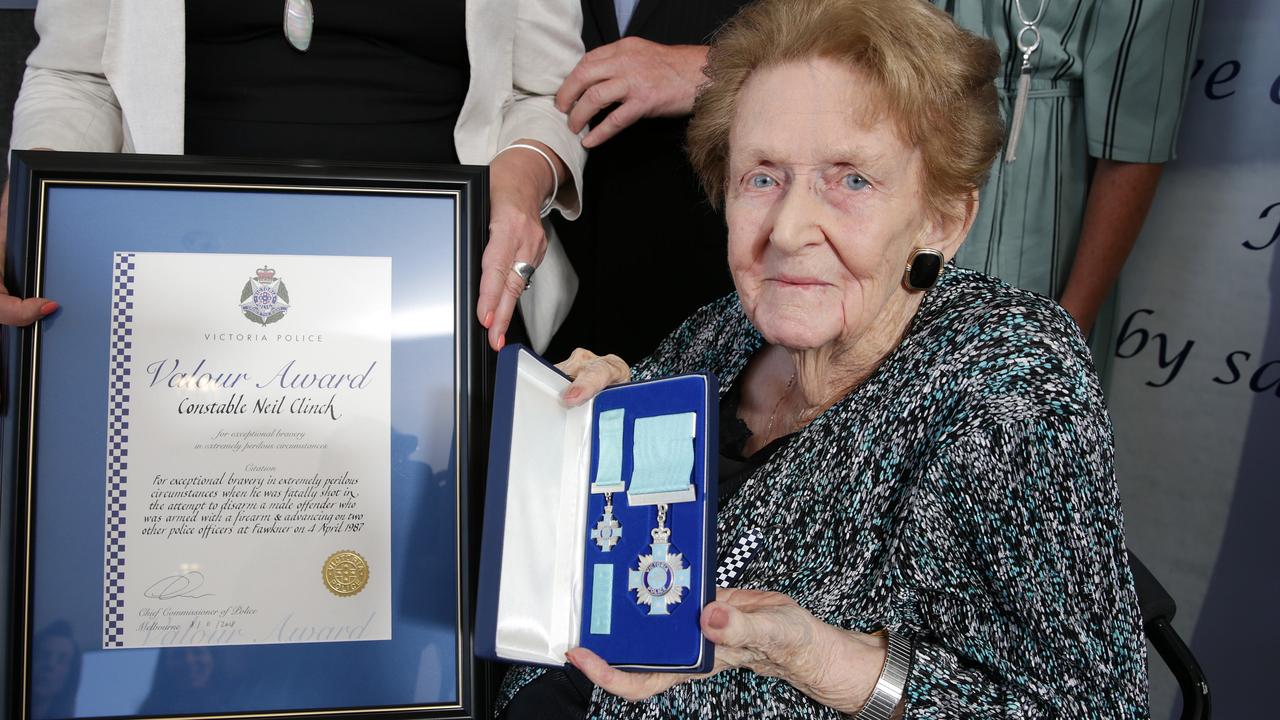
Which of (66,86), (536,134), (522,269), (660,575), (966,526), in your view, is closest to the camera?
(660,575)

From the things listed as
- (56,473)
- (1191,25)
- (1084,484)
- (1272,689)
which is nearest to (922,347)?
(1084,484)

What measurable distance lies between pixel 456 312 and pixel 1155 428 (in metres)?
1.96

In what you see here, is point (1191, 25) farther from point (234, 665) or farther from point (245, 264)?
point (234, 665)

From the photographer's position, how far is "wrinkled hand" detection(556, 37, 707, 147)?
1.67 metres

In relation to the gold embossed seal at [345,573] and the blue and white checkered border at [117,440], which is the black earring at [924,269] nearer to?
the gold embossed seal at [345,573]

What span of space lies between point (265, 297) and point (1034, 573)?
0.96 m

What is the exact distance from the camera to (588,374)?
50.8 inches

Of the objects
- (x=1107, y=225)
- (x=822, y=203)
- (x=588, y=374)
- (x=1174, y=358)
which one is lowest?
(x=588, y=374)

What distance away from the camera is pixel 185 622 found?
1.15m

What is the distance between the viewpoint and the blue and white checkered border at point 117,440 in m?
1.14

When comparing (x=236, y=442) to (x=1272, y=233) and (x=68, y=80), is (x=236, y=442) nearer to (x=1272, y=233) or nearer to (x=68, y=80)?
(x=68, y=80)

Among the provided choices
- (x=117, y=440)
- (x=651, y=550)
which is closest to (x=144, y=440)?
(x=117, y=440)

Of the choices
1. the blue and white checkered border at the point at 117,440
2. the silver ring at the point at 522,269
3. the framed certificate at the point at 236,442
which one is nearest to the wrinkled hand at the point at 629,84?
the silver ring at the point at 522,269

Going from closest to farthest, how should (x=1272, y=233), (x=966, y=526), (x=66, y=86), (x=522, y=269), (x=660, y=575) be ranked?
(x=660, y=575) < (x=966, y=526) < (x=522, y=269) < (x=66, y=86) < (x=1272, y=233)
